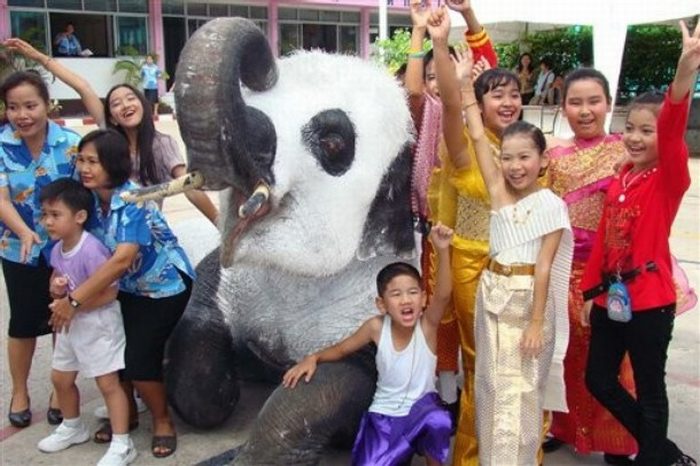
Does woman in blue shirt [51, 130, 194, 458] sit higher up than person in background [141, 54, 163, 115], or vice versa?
person in background [141, 54, 163, 115]

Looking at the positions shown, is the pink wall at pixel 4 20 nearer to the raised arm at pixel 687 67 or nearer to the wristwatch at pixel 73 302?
the wristwatch at pixel 73 302

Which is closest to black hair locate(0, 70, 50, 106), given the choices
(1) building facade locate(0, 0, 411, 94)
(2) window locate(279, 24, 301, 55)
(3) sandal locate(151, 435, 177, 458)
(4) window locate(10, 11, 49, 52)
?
(3) sandal locate(151, 435, 177, 458)

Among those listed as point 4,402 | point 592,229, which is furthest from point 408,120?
point 4,402

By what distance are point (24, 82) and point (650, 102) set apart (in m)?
2.17

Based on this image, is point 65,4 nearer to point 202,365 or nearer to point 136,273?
point 136,273

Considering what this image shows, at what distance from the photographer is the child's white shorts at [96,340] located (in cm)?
291

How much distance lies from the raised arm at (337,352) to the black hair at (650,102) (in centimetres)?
104

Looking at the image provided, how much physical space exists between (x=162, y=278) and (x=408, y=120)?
40.8 inches

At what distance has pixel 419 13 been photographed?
304 cm

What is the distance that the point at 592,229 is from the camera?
288 cm

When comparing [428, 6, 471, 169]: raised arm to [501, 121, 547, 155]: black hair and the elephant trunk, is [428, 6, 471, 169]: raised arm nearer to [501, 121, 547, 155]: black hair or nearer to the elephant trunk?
[501, 121, 547, 155]: black hair

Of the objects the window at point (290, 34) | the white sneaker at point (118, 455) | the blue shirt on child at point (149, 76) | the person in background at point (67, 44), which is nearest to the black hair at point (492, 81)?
the white sneaker at point (118, 455)

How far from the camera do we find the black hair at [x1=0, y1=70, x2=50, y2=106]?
3076mm

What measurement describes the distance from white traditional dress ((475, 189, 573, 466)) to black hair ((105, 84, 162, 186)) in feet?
4.58
